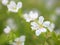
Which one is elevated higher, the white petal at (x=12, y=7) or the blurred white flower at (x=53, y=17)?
the blurred white flower at (x=53, y=17)

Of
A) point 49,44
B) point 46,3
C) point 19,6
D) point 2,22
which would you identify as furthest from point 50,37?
point 46,3

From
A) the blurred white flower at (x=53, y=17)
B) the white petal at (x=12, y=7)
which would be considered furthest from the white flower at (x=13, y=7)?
the blurred white flower at (x=53, y=17)

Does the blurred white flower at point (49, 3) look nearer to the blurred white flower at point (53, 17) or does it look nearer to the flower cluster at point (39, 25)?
the blurred white flower at point (53, 17)

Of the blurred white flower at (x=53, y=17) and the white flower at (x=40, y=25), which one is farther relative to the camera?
the blurred white flower at (x=53, y=17)

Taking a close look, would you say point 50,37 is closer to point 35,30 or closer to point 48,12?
point 35,30

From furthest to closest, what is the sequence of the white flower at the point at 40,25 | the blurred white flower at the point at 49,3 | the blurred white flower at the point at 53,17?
the blurred white flower at the point at 49,3, the blurred white flower at the point at 53,17, the white flower at the point at 40,25

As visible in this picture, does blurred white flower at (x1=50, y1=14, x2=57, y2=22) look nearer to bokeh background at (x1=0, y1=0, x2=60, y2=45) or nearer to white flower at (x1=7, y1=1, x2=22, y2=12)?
bokeh background at (x1=0, y1=0, x2=60, y2=45)

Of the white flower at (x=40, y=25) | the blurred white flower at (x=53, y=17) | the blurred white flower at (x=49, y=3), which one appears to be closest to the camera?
the white flower at (x=40, y=25)

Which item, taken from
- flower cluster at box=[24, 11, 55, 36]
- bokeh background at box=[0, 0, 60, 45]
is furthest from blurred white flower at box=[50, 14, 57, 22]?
flower cluster at box=[24, 11, 55, 36]

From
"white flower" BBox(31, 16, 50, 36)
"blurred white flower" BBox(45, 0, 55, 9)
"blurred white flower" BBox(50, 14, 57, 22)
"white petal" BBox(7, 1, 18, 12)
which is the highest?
"blurred white flower" BBox(45, 0, 55, 9)
